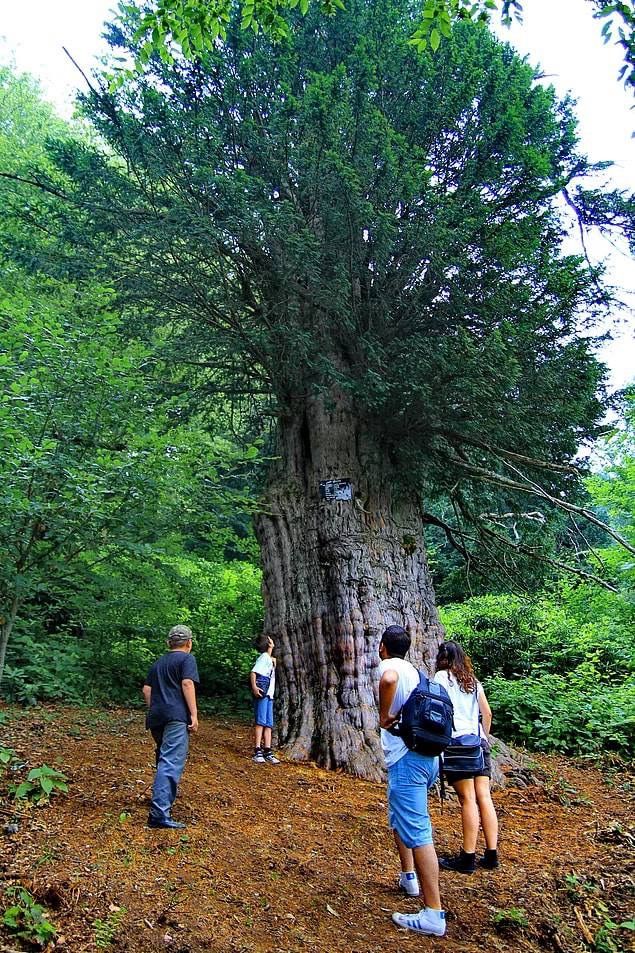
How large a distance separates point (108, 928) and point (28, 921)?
1.23 ft

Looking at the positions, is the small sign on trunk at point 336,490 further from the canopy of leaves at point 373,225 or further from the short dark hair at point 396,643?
the short dark hair at point 396,643

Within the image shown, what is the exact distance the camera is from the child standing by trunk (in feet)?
20.5

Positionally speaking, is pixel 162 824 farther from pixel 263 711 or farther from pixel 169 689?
pixel 263 711

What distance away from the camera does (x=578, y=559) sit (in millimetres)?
7348

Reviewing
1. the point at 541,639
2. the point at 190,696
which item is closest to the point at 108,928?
the point at 190,696

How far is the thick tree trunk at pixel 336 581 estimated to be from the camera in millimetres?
6273

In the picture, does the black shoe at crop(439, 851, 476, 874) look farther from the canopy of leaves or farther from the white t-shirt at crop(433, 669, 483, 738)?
the canopy of leaves

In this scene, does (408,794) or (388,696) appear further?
(388,696)

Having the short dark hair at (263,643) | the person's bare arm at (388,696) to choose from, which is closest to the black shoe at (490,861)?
the person's bare arm at (388,696)

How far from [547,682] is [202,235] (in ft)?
23.9

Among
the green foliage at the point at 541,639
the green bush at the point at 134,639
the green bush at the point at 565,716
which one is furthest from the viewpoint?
the green foliage at the point at 541,639

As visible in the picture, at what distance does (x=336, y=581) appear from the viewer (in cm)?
673

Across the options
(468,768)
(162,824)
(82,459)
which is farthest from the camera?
(82,459)

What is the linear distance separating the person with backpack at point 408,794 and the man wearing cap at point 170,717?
1.61m
